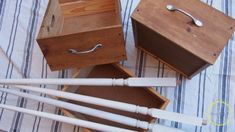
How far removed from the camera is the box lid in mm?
797

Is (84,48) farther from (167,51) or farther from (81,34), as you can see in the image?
(167,51)

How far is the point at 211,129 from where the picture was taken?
3.20 ft

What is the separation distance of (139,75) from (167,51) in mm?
160

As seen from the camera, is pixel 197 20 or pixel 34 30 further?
pixel 34 30

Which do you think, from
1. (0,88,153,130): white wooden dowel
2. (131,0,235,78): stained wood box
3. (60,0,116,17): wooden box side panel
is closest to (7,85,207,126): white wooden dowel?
(0,88,153,130): white wooden dowel

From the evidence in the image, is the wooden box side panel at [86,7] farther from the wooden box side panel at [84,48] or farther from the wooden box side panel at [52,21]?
the wooden box side panel at [84,48]

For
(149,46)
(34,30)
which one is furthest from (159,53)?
(34,30)

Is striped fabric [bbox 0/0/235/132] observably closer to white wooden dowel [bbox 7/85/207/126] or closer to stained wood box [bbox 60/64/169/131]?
stained wood box [bbox 60/64/169/131]

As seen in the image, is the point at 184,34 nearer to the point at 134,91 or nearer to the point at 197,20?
the point at 197,20

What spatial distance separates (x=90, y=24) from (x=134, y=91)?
255 mm

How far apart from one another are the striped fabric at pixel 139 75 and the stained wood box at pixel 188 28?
17 cm

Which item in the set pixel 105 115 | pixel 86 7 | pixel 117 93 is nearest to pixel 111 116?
pixel 105 115

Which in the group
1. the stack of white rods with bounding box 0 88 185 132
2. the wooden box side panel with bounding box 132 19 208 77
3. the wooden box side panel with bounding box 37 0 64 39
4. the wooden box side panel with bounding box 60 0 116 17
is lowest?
the stack of white rods with bounding box 0 88 185 132

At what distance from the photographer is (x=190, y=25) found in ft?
2.67
